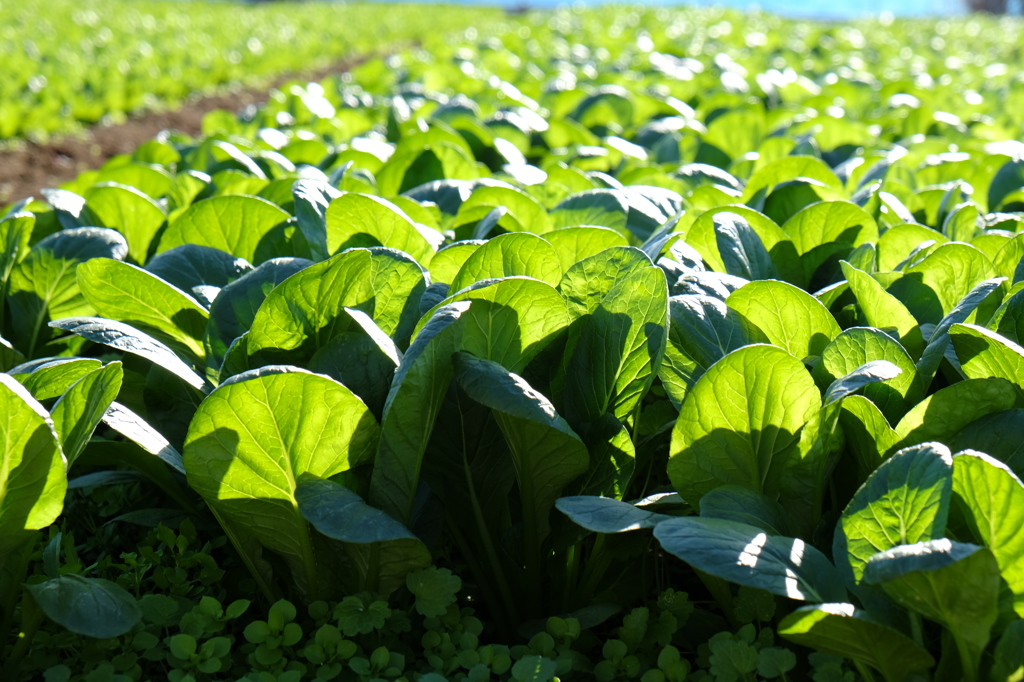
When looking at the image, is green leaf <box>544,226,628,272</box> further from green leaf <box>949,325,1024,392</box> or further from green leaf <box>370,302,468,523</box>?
green leaf <box>949,325,1024,392</box>

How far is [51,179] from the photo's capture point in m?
6.99

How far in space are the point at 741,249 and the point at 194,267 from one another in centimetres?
110

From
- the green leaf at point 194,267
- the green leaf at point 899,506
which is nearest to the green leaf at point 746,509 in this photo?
the green leaf at point 899,506

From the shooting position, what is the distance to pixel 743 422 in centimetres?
126

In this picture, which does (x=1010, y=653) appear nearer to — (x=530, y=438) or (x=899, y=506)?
(x=899, y=506)

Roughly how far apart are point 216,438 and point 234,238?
0.81 meters

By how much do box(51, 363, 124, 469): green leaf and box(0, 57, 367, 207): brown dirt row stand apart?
18.2ft

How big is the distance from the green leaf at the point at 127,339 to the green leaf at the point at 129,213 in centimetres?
78

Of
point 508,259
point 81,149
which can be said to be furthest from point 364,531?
Result: point 81,149

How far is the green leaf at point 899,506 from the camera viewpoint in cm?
104

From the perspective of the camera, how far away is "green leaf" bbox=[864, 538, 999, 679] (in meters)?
Answer: 0.96

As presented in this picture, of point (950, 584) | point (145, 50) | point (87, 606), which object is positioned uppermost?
point (950, 584)

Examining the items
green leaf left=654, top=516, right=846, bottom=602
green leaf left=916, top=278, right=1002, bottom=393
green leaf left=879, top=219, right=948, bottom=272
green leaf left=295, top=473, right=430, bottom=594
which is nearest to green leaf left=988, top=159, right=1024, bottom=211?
green leaf left=879, top=219, right=948, bottom=272

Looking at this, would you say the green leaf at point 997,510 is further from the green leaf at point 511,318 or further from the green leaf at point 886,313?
the green leaf at point 511,318
